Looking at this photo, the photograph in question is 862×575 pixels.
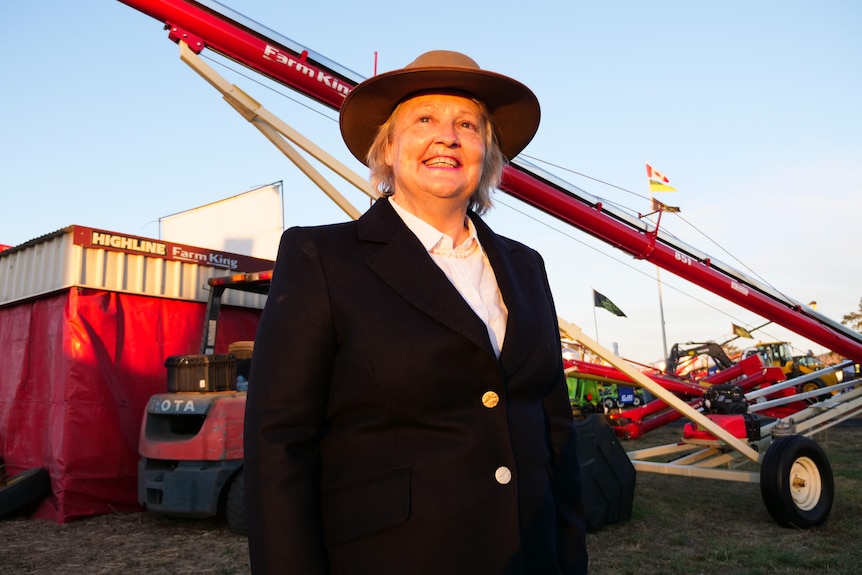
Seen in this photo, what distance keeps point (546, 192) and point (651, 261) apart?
1.55 m

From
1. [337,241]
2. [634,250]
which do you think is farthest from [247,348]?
[337,241]

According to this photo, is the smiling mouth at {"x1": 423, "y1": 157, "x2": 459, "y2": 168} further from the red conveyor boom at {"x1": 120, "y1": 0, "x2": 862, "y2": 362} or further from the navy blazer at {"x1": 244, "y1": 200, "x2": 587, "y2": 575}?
the red conveyor boom at {"x1": 120, "y1": 0, "x2": 862, "y2": 362}

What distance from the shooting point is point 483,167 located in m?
2.01

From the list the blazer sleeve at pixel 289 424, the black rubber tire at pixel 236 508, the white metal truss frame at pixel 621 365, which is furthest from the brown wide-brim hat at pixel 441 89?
the black rubber tire at pixel 236 508

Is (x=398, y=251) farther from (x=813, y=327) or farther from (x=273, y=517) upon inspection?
(x=813, y=327)

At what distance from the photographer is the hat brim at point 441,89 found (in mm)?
1898

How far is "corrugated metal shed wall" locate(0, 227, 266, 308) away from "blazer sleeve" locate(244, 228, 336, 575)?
635 cm

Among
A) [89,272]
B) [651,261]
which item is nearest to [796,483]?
[651,261]

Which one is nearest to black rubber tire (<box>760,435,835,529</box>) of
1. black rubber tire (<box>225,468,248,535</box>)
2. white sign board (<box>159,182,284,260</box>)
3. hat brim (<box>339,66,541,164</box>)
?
black rubber tire (<box>225,468,248,535</box>)

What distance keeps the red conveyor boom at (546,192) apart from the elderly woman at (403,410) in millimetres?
4134

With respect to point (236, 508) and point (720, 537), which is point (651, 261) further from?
point (236, 508)

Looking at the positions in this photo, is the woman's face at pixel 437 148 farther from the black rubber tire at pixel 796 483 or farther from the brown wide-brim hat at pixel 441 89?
the black rubber tire at pixel 796 483

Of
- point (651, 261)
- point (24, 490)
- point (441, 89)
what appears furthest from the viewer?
point (651, 261)

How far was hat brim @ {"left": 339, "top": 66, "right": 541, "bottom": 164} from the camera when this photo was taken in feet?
6.23
